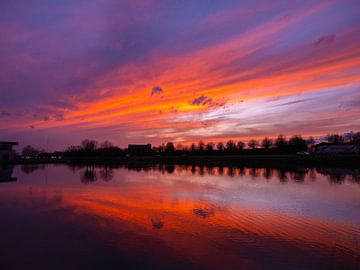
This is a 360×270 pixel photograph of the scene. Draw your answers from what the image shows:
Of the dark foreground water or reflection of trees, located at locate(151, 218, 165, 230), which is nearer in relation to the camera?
the dark foreground water

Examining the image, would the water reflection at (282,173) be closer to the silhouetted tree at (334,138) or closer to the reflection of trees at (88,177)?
the reflection of trees at (88,177)

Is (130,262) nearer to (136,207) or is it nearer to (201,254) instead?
(201,254)

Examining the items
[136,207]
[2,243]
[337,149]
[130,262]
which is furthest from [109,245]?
[337,149]

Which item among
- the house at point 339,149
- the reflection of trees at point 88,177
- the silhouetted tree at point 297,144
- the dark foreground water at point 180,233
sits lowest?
the dark foreground water at point 180,233

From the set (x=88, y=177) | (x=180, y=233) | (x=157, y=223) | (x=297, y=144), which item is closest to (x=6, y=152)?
(x=88, y=177)

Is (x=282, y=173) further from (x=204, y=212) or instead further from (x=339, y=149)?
(x=339, y=149)

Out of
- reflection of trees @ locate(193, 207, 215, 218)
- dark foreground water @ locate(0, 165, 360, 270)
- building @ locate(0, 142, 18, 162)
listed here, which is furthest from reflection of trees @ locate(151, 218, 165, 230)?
building @ locate(0, 142, 18, 162)

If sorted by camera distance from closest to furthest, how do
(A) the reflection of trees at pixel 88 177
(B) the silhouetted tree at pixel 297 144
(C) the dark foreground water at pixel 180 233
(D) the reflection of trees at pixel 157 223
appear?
(C) the dark foreground water at pixel 180 233 < (D) the reflection of trees at pixel 157 223 < (A) the reflection of trees at pixel 88 177 < (B) the silhouetted tree at pixel 297 144

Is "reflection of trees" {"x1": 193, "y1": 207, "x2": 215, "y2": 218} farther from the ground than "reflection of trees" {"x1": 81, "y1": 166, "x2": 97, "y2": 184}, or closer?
closer

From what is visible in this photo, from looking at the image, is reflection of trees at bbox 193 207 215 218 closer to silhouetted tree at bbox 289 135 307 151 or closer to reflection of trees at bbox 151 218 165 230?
reflection of trees at bbox 151 218 165 230

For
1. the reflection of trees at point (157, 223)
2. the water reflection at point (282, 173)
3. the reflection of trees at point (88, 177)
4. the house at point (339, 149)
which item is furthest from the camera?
the house at point (339, 149)

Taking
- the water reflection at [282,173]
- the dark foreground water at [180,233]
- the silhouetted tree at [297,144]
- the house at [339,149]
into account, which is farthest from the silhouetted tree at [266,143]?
the dark foreground water at [180,233]

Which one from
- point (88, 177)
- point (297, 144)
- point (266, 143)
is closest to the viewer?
point (88, 177)

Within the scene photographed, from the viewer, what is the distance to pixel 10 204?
22938mm
